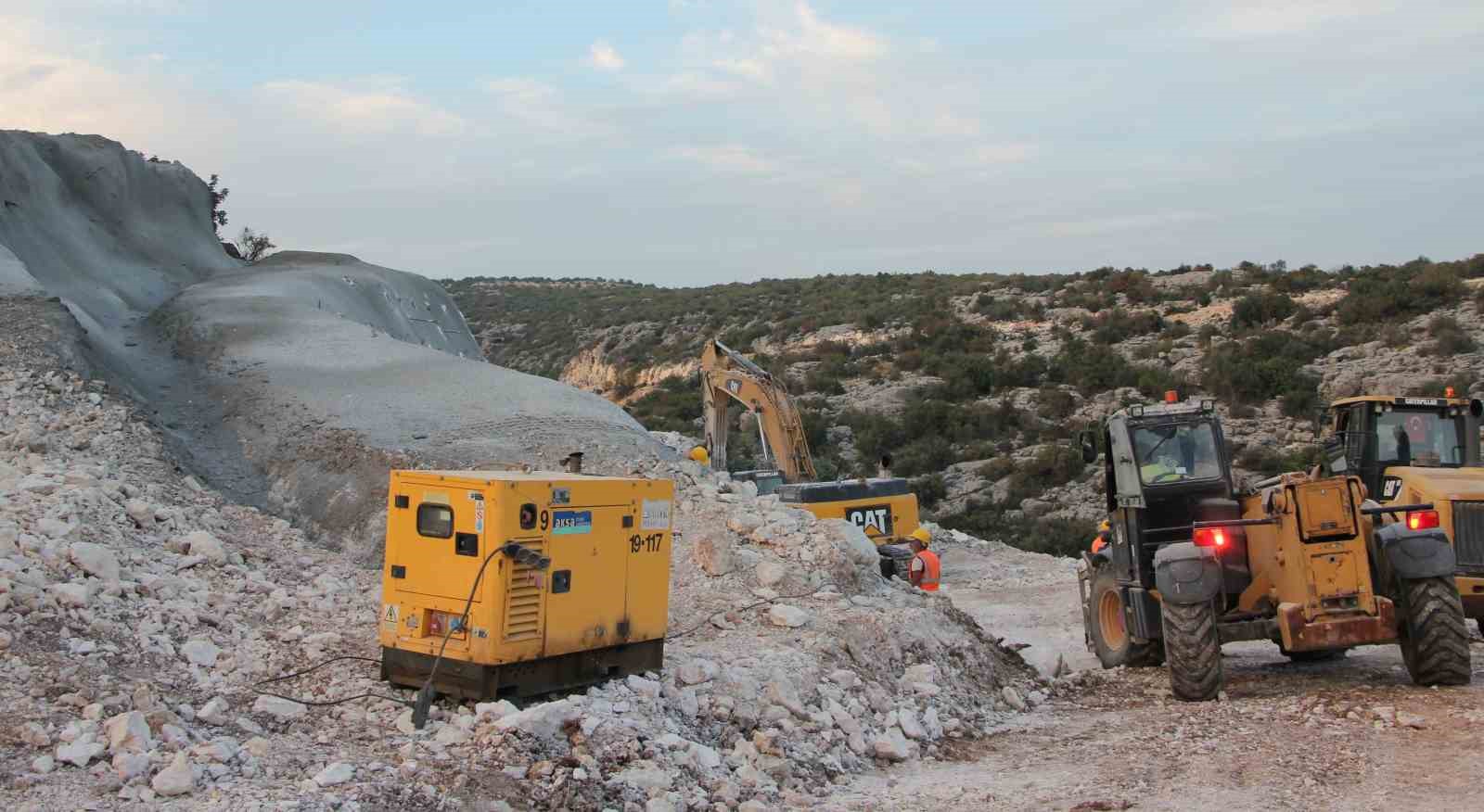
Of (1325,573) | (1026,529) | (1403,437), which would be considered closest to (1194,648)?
(1325,573)

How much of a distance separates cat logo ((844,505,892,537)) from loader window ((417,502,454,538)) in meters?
9.68

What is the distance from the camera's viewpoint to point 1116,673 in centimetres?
1165

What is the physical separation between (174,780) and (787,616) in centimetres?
555

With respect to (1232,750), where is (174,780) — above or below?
above

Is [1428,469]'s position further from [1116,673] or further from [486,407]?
[486,407]

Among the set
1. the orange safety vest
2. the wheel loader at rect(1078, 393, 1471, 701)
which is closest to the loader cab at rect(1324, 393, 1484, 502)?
the wheel loader at rect(1078, 393, 1471, 701)

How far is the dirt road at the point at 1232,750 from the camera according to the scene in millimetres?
7008

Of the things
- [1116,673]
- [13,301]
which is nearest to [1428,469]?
[1116,673]

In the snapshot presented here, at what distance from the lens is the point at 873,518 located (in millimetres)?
17094

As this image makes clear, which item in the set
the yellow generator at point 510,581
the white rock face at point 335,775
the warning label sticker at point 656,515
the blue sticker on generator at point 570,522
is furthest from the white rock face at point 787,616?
the white rock face at point 335,775

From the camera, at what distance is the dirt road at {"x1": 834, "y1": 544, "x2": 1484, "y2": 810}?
7008 mm

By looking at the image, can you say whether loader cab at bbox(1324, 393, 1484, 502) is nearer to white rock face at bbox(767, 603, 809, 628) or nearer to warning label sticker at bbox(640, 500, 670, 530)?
Result: white rock face at bbox(767, 603, 809, 628)

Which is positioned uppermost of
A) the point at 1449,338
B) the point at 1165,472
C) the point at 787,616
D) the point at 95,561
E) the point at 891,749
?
the point at 1449,338

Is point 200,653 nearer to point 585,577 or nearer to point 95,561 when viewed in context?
point 95,561
